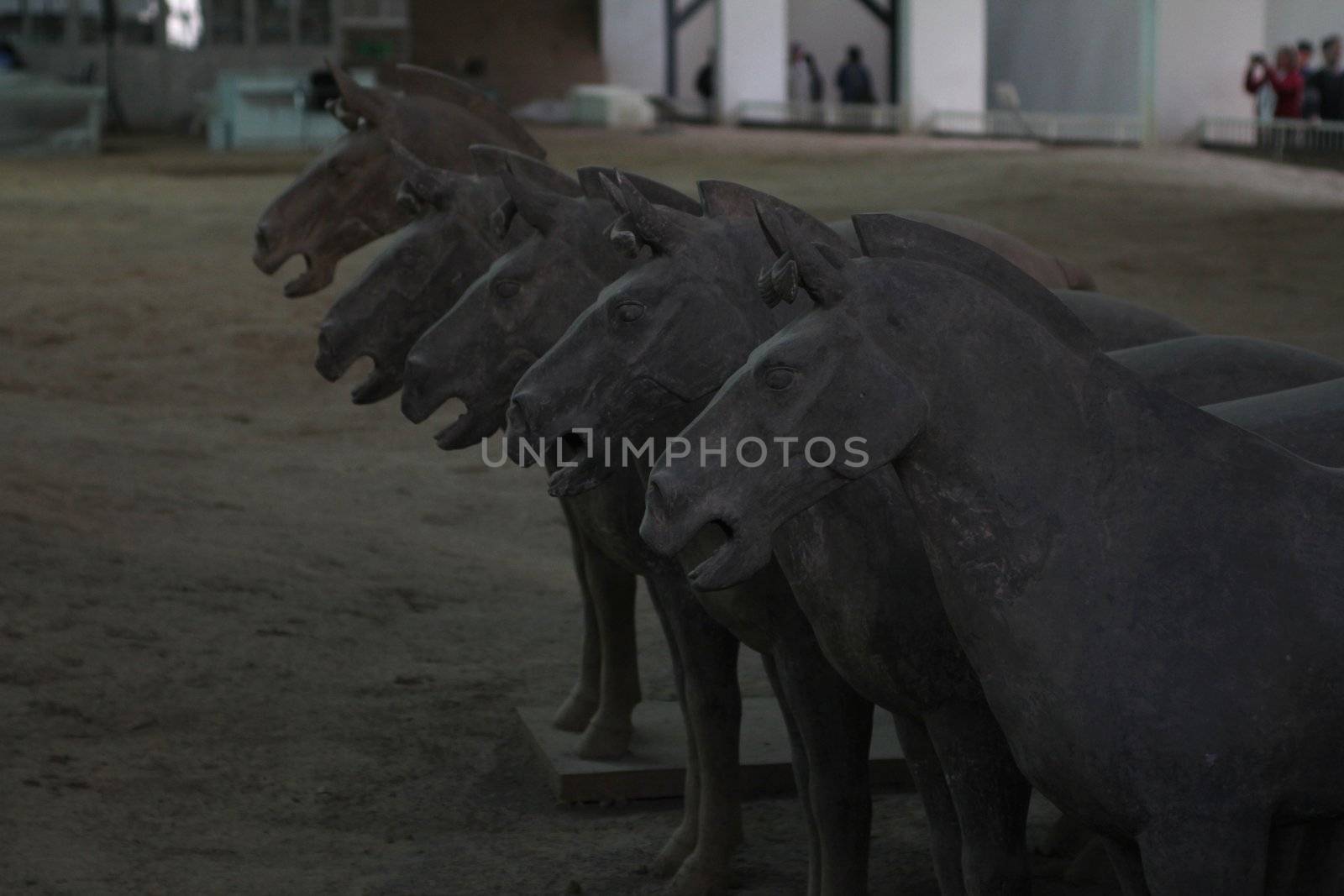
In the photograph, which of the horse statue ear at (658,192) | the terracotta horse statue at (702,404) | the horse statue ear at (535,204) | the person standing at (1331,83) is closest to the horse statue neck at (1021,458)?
the terracotta horse statue at (702,404)

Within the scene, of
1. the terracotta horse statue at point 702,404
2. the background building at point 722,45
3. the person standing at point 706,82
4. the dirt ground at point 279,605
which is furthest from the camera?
the person standing at point 706,82

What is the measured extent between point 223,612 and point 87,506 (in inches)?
46.2

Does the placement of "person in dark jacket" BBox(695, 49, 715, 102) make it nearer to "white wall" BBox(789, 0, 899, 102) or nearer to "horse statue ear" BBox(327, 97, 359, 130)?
"white wall" BBox(789, 0, 899, 102)

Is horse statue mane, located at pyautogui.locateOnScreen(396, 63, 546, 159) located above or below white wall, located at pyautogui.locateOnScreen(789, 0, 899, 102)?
below

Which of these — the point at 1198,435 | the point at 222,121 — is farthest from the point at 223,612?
the point at 222,121

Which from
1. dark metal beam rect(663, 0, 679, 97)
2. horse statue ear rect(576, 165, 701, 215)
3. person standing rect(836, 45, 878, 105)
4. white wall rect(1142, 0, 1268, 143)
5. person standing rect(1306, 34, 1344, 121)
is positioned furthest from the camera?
dark metal beam rect(663, 0, 679, 97)

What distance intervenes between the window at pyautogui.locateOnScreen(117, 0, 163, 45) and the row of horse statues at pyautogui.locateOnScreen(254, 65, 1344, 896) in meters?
25.2

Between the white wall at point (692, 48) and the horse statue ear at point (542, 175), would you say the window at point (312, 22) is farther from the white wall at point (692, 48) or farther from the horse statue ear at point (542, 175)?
the horse statue ear at point (542, 175)

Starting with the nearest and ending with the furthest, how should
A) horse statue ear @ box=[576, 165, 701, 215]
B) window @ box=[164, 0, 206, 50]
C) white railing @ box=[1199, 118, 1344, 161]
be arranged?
1. horse statue ear @ box=[576, 165, 701, 215]
2. white railing @ box=[1199, 118, 1344, 161]
3. window @ box=[164, 0, 206, 50]

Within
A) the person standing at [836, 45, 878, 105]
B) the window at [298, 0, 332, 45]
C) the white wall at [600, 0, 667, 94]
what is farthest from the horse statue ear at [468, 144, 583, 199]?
the white wall at [600, 0, 667, 94]

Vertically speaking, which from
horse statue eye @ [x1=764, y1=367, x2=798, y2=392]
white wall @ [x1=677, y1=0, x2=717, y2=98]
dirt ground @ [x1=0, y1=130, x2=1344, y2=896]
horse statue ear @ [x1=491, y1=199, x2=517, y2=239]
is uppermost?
white wall @ [x1=677, y1=0, x2=717, y2=98]

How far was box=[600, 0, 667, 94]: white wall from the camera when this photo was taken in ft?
96.8

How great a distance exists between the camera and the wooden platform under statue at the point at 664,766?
175 inches

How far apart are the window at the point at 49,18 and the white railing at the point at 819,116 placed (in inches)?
412
